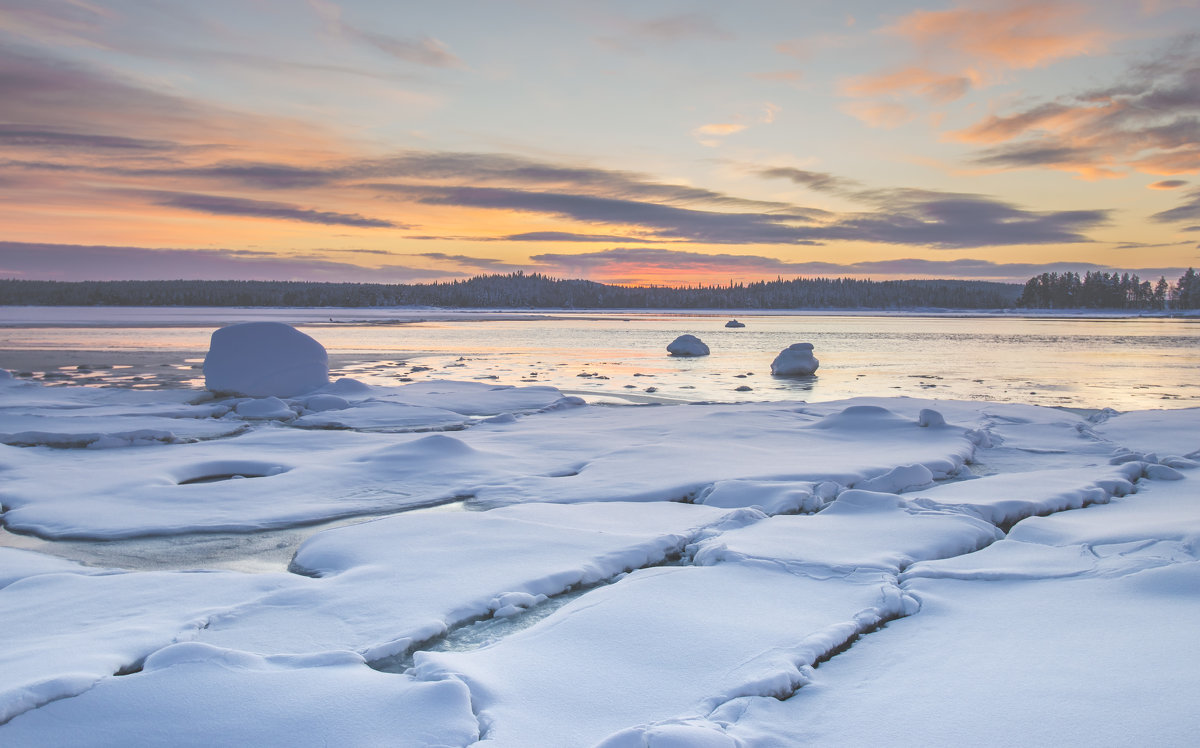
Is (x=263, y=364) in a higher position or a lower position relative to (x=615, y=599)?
higher

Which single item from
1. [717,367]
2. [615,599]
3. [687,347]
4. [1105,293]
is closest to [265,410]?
[615,599]

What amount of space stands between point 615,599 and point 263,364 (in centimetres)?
1123

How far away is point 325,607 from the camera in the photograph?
3.51 metres

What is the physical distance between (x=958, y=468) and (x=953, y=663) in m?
4.59

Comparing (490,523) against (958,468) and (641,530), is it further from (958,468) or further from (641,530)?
(958,468)

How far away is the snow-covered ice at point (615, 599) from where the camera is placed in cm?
242

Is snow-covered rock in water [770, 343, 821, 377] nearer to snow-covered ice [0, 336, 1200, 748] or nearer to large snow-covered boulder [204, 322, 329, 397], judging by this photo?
snow-covered ice [0, 336, 1200, 748]

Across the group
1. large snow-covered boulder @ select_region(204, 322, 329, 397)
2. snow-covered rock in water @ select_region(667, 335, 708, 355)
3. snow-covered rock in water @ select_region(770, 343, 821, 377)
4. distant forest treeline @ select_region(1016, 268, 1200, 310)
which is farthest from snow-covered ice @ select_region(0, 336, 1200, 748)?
distant forest treeline @ select_region(1016, 268, 1200, 310)

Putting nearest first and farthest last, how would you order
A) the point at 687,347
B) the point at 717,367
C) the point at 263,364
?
the point at 263,364 < the point at 717,367 < the point at 687,347

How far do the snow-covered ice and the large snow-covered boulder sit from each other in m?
5.20

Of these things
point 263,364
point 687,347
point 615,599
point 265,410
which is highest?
point 687,347

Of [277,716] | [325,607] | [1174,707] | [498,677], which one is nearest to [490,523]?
[325,607]

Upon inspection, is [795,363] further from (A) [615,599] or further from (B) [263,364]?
(A) [615,599]

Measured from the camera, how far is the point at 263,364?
12852 millimetres
